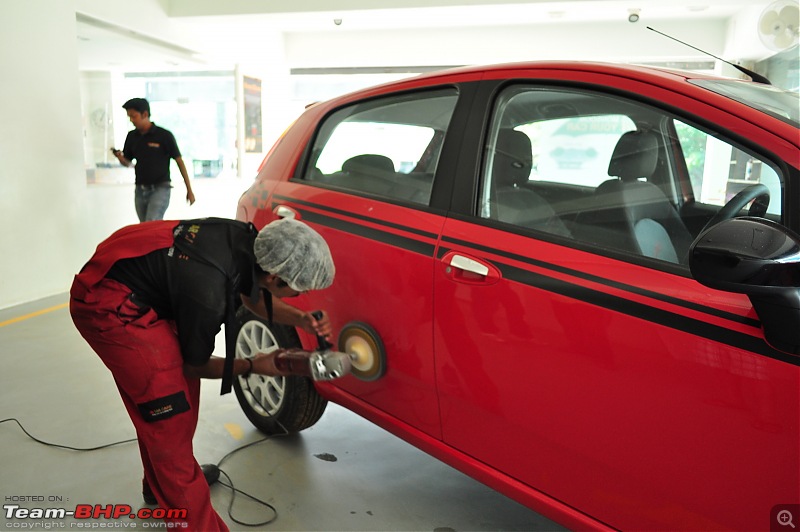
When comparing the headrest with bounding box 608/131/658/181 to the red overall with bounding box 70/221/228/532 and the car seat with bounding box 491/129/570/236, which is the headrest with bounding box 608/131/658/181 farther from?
the red overall with bounding box 70/221/228/532

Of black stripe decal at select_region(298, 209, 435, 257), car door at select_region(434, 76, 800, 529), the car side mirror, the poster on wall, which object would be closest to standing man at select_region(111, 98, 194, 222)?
the poster on wall

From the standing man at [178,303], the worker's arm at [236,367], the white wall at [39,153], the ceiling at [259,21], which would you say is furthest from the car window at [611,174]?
the ceiling at [259,21]

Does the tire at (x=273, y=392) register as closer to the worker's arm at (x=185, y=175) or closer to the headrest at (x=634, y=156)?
the headrest at (x=634, y=156)

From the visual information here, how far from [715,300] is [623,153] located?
2.32ft

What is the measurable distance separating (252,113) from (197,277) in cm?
870

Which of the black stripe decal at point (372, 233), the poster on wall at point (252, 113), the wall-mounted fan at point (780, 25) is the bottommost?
the black stripe decal at point (372, 233)

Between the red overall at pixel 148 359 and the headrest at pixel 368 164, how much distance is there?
2.41ft

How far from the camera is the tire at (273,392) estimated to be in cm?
265

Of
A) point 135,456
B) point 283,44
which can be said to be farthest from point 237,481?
point 283,44

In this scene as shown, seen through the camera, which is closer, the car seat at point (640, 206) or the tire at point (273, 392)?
the car seat at point (640, 206)

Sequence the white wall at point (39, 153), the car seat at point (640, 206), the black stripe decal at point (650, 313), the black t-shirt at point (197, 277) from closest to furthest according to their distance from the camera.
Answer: the black stripe decal at point (650, 313), the car seat at point (640, 206), the black t-shirt at point (197, 277), the white wall at point (39, 153)

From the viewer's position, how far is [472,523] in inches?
89.1

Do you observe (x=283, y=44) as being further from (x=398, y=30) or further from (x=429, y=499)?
(x=429, y=499)

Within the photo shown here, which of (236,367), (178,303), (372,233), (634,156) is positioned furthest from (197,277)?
(634,156)
